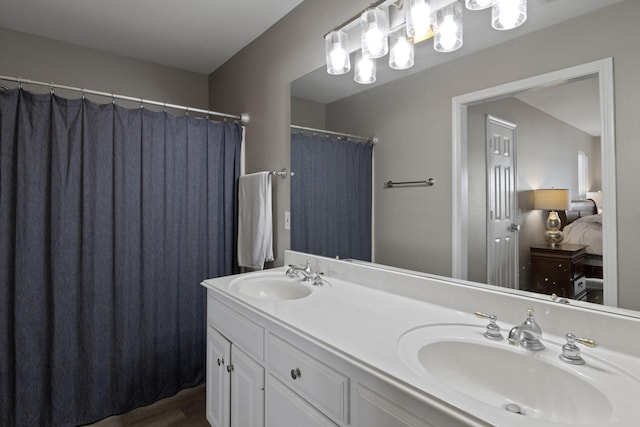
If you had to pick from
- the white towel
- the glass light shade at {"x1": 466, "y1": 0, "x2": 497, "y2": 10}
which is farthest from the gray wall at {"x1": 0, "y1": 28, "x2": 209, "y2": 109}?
the glass light shade at {"x1": 466, "y1": 0, "x2": 497, "y2": 10}

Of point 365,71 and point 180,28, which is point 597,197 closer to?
point 365,71

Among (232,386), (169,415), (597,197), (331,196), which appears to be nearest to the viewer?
(597,197)

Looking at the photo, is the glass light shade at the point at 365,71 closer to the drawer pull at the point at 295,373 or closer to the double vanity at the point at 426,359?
the double vanity at the point at 426,359

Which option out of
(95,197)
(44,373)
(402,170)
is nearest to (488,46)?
(402,170)

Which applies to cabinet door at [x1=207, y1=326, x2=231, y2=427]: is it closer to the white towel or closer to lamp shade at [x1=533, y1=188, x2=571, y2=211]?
the white towel

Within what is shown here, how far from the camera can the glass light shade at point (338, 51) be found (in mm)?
1533

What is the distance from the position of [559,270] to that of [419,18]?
3.35ft

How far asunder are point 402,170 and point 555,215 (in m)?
0.56

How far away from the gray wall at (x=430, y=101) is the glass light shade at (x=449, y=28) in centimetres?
8

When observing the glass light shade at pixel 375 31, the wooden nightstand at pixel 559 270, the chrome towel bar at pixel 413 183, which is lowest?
the wooden nightstand at pixel 559 270

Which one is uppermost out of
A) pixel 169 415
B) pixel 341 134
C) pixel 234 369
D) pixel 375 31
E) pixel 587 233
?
pixel 375 31

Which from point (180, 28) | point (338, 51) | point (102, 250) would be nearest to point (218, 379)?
point (102, 250)

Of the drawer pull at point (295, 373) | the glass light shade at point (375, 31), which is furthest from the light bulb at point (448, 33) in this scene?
the drawer pull at point (295, 373)

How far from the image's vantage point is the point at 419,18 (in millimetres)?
1227
